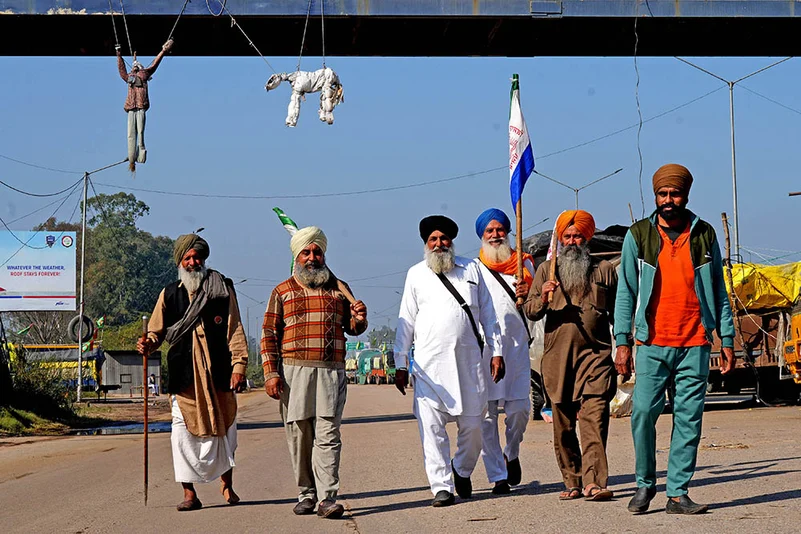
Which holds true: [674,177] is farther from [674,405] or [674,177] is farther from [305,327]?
[305,327]

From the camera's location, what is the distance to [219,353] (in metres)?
8.78

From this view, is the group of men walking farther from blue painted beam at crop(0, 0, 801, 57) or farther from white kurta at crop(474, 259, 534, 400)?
blue painted beam at crop(0, 0, 801, 57)

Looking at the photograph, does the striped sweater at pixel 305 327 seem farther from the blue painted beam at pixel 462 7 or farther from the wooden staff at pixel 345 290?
the blue painted beam at pixel 462 7

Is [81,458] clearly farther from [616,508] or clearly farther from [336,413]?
[616,508]

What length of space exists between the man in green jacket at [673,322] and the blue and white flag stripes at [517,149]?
3371mm

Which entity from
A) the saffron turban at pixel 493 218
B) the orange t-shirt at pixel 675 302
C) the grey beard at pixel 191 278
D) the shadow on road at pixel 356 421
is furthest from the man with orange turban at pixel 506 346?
the shadow on road at pixel 356 421

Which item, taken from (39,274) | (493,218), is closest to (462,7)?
(493,218)

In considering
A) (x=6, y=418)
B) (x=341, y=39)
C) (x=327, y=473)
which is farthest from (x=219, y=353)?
(x=6, y=418)

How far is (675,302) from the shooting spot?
7.04 m

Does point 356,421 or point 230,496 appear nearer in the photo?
point 230,496

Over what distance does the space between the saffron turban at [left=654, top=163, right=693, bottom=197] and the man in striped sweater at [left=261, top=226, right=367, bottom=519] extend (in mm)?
2323

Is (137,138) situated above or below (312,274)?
above

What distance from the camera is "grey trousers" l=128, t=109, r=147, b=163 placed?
564 inches

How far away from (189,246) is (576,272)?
9.85 feet
